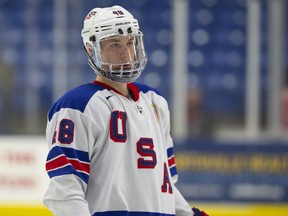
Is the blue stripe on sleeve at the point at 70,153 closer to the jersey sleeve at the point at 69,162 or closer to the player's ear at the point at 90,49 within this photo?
the jersey sleeve at the point at 69,162

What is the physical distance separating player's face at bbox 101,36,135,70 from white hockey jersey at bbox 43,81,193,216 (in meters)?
0.08

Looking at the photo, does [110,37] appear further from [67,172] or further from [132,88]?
[67,172]

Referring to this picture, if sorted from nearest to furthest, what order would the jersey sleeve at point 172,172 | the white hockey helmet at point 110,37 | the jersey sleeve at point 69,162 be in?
the jersey sleeve at point 69,162 → the white hockey helmet at point 110,37 → the jersey sleeve at point 172,172

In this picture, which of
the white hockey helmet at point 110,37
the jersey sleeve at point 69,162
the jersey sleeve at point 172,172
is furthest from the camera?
the jersey sleeve at point 172,172

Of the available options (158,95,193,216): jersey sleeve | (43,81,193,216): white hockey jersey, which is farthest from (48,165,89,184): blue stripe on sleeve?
(158,95,193,216): jersey sleeve

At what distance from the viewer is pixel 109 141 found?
85.8 inches

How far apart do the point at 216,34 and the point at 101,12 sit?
4172 mm

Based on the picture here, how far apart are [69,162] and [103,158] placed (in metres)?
0.10

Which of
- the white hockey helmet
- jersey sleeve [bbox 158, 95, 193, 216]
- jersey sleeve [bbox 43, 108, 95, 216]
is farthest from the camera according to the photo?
jersey sleeve [bbox 158, 95, 193, 216]

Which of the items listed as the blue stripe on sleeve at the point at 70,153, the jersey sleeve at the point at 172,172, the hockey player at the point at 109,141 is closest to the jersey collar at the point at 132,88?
the hockey player at the point at 109,141

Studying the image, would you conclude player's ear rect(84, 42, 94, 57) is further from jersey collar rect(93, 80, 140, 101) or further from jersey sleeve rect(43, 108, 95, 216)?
jersey sleeve rect(43, 108, 95, 216)

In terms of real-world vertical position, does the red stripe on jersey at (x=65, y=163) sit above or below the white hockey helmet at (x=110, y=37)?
below

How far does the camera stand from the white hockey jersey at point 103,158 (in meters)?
2.12

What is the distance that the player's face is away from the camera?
7.36 ft
